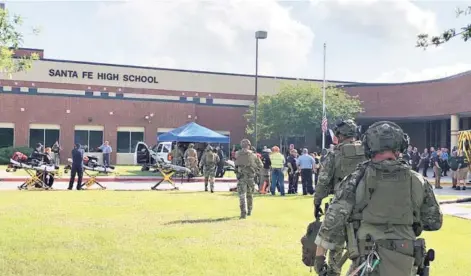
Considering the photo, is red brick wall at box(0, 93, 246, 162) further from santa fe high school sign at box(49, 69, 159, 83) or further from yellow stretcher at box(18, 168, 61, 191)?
yellow stretcher at box(18, 168, 61, 191)

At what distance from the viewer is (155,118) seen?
49.3 m

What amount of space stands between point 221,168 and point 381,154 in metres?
25.3

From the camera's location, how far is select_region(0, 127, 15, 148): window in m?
44.5

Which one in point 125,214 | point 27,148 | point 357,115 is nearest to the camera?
point 125,214

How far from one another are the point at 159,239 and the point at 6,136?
38.3 m

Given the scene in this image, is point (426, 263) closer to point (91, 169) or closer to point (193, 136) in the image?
point (91, 169)

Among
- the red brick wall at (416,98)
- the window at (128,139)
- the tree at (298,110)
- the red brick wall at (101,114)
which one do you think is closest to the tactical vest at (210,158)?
the red brick wall at (416,98)

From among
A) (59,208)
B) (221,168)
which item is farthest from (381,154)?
(221,168)

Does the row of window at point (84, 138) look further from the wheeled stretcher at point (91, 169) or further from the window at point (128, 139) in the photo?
the wheeled stretcher at point (91, 169)

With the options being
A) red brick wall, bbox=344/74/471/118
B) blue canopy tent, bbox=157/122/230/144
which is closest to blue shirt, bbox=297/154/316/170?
blue canopy tent, bbox=157/122/230/144

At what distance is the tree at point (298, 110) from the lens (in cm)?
4662

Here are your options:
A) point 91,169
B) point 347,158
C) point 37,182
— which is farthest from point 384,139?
point 91,169

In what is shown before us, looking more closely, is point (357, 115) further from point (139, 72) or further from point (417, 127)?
point (139, 72)

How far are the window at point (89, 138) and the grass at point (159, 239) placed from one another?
101ft
